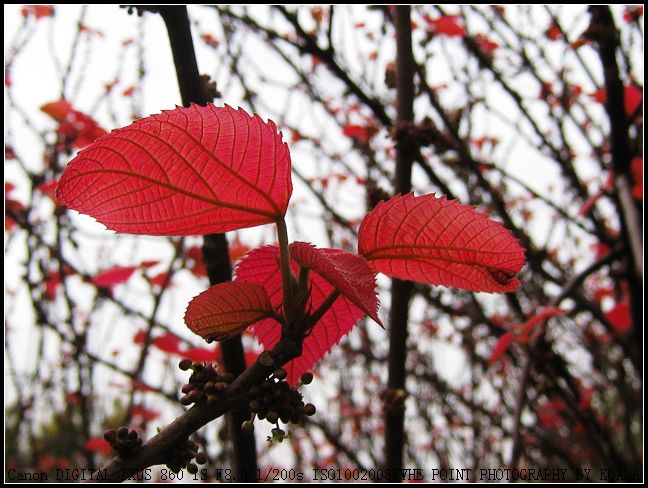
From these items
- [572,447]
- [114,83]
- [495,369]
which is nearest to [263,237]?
[114,83]

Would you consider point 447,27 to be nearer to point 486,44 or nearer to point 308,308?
point 486,44

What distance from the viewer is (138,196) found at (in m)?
0.58

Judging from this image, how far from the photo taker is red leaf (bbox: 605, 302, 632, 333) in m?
2.28

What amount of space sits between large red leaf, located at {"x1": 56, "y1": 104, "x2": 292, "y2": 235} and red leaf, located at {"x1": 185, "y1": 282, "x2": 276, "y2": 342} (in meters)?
0.08

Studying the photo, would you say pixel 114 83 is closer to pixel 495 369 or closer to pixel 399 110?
pixel 399 110

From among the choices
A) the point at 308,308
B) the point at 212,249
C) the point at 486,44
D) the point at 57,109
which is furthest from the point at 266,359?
the point at 486,44

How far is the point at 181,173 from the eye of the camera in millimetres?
583

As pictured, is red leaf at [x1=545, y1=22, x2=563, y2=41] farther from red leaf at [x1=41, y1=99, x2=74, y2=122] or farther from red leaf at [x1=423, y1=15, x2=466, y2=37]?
red leaf at [x1=41, y1=99, x2=74, y2=122]

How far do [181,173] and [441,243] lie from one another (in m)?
0.30

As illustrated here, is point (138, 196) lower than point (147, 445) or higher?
higher

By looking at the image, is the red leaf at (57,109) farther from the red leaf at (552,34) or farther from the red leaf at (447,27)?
the red leaf at (552,34)

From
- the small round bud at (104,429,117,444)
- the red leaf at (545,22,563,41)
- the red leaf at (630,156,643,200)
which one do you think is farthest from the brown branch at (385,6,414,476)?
the red leaf at (545,22,563,41)

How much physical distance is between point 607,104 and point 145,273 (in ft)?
7.03

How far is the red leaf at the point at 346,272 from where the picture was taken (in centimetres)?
52
